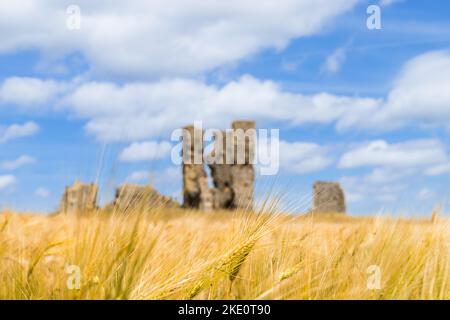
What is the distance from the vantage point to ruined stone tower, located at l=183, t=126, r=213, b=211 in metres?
34.2

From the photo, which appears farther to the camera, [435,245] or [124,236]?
[435,245]

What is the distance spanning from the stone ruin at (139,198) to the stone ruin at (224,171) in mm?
31973

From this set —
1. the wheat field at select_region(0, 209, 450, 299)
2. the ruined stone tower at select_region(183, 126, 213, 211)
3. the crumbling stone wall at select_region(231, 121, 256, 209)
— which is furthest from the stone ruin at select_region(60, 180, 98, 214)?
the crumbling stone wall at select_region(231, 121, 256, 209)

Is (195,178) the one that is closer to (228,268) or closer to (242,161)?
(242,161)

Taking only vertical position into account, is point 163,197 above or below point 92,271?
above

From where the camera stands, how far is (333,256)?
8.92 ft

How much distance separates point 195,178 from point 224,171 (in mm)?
1820

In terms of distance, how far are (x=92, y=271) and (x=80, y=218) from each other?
19cm

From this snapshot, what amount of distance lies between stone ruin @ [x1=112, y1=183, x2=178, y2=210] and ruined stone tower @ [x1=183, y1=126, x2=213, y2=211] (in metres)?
30.7
